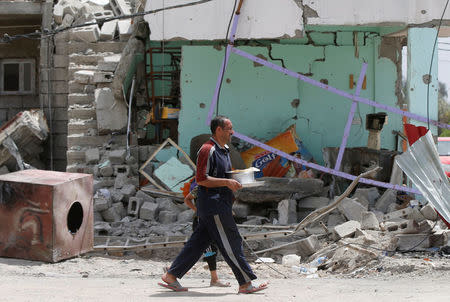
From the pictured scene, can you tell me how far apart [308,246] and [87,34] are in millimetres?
6673

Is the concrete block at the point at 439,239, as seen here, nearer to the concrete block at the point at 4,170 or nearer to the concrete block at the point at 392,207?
the concrete block at the point at 392,207

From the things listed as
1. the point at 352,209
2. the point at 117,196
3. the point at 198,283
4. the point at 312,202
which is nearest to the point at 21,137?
the point at 117,196

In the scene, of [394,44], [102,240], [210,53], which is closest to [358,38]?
[394,44]

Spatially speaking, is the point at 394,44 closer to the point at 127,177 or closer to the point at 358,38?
the point at 358,38

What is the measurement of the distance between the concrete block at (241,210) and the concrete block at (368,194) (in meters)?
1.82

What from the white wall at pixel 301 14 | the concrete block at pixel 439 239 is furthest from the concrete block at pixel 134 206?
the concrete block at pixel 439 239

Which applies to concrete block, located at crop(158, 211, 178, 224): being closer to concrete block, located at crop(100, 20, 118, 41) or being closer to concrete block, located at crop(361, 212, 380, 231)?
concrete block, located at crop(361, 212, 380, 231)

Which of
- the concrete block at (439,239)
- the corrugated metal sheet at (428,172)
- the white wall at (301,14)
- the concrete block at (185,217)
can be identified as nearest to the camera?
the corrugated metal sheet at (428,172)

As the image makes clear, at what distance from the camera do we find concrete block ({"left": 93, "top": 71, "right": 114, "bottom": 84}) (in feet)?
41.8

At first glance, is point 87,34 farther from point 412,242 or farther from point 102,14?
point 412,242

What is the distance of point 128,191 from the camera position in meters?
11.6

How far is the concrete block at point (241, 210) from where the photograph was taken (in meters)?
11.2

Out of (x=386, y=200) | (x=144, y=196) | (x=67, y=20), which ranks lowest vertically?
(x=144, y=196)

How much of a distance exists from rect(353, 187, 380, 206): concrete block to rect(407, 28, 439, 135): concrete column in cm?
149
